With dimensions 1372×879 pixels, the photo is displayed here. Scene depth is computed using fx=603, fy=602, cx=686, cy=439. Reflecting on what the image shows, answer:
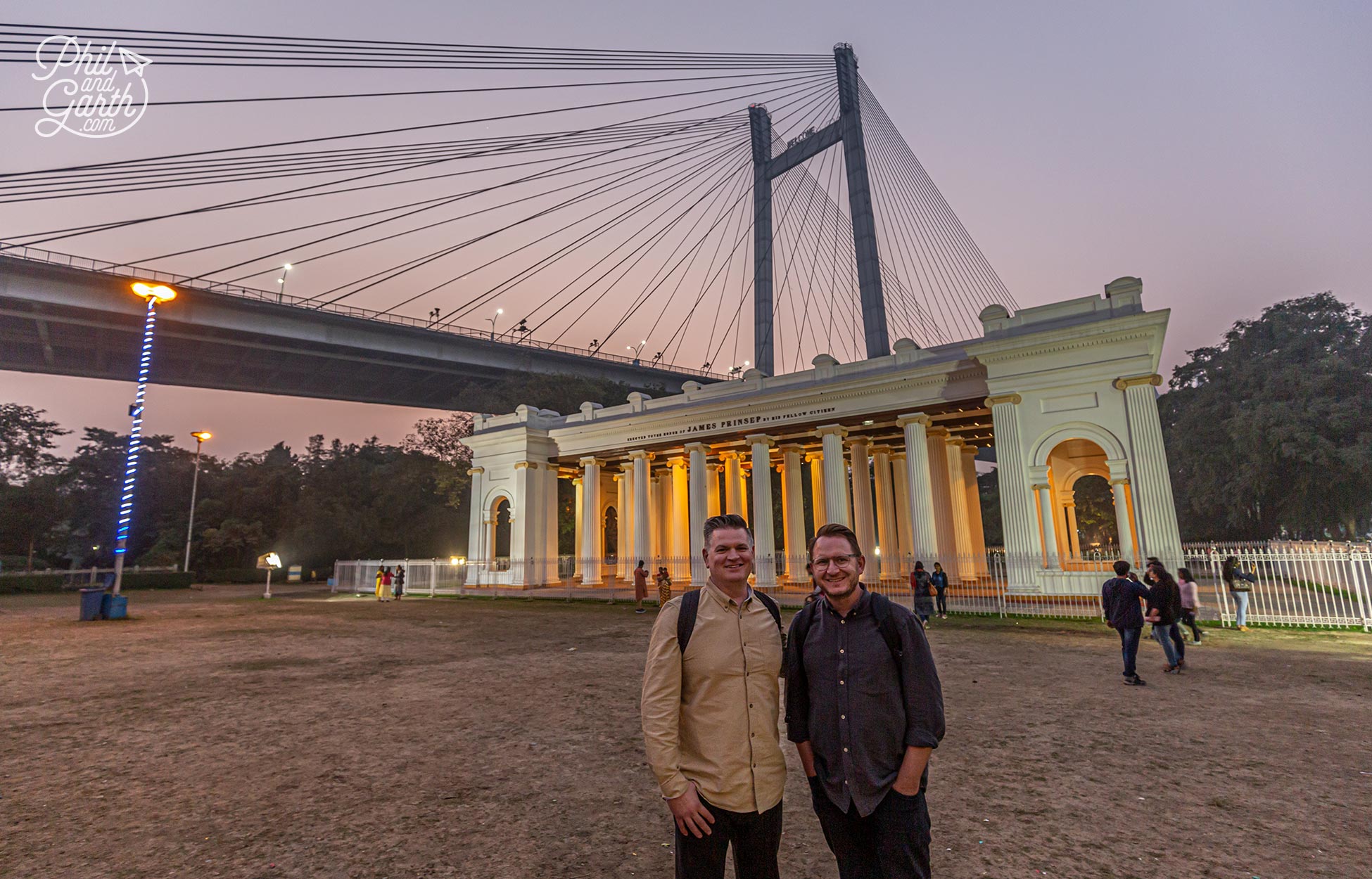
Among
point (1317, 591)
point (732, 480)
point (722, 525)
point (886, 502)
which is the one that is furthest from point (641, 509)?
point (722, 525)

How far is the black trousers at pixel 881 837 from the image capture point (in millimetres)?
2400

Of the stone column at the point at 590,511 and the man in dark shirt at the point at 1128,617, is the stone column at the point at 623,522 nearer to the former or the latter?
the stone column at the point at 590,511

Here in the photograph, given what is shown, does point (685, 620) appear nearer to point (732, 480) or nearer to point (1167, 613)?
point (1167, 613)

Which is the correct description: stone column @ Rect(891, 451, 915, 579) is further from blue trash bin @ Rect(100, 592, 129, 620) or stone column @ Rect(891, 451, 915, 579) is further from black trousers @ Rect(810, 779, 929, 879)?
blue trash bin @ Rect(100, 592, 129, 620)

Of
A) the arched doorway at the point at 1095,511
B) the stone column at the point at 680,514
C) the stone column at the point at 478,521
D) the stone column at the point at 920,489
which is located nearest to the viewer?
the stone column at the point at 920,489

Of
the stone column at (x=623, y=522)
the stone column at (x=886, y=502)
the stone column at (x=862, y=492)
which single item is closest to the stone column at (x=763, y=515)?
the stone column at (x=862, y=492)

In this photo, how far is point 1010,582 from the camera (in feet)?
60.6

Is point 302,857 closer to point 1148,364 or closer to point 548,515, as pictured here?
point 1148,364

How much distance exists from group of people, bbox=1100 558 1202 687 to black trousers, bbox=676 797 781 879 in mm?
8148

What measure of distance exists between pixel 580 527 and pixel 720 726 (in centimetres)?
3344

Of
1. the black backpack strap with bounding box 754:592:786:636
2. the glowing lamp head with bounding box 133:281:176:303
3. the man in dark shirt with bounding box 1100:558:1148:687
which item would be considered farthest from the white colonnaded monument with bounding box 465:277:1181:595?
the black backpack strap with bounding box 754:592:786:636

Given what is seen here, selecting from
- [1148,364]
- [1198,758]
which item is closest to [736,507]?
[1148,364]

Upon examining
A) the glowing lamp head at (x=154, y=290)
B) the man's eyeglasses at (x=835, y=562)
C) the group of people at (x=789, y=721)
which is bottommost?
the group of people at (x=789, y=721)

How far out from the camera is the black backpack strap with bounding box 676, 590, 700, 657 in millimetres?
2559
